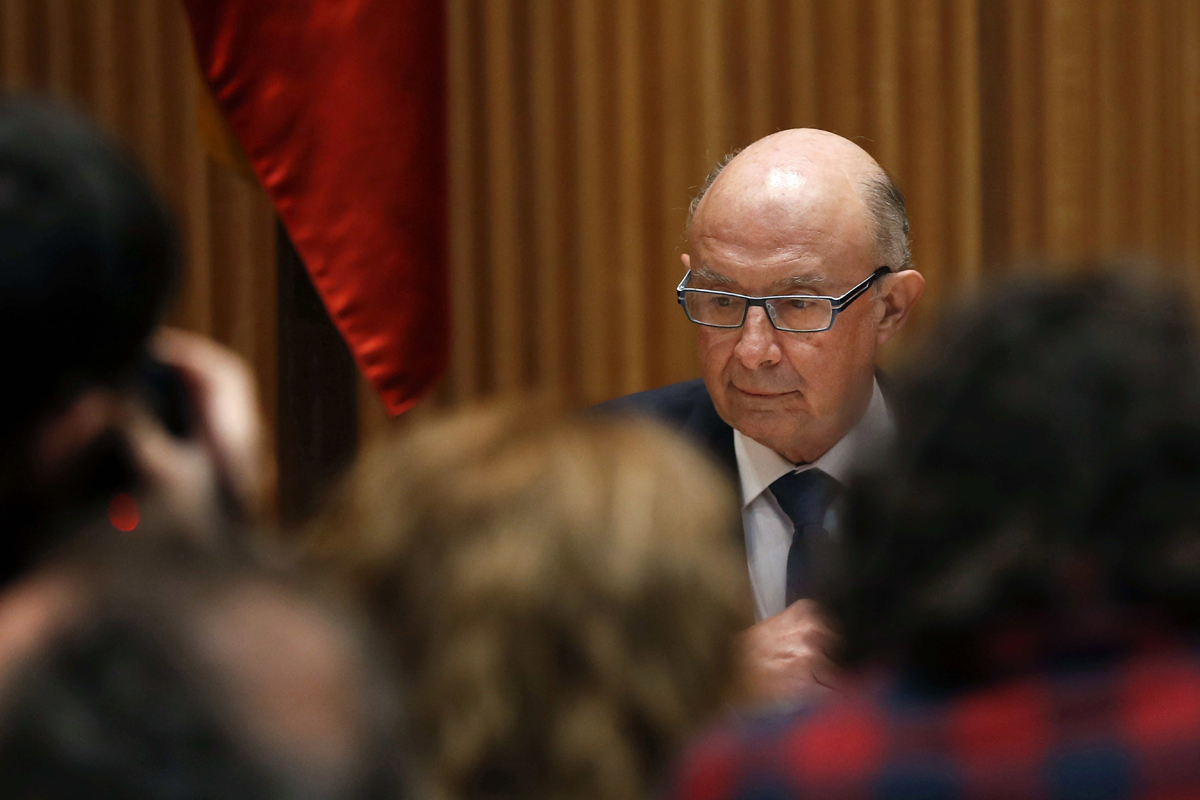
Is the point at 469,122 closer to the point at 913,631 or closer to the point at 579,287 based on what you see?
the point at 579,287

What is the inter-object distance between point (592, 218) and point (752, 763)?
2.36m

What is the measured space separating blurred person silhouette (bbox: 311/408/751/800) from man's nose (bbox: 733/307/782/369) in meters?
1.47

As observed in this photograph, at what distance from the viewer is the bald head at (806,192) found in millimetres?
2334

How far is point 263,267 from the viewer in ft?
9.92

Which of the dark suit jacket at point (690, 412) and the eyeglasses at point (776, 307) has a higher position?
the eyeglasses at point (776, 307)

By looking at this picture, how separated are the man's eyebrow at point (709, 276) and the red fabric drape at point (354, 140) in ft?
1.64

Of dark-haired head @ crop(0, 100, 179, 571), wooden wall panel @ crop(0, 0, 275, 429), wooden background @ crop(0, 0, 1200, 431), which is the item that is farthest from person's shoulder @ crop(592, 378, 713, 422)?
dark-haired head @ crop(0, 100, 179, 571)

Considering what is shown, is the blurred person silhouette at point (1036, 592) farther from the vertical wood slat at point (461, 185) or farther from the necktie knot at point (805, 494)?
the vertical wood slat at point (461, 185)

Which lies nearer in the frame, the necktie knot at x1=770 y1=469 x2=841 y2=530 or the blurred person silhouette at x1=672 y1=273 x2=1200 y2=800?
the blurred person silhouette at x1=672 y1=273 x2=1200 y2=800

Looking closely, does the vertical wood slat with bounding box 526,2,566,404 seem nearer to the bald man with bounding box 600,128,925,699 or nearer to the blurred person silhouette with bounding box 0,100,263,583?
the bald man with bounding box 600,128,925,699

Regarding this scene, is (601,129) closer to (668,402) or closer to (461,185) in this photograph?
(461,185)

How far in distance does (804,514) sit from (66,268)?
62.5 inches

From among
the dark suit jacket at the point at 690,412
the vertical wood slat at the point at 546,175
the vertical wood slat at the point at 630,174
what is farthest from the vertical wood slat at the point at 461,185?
the dark suit jacket at the point at 690,412

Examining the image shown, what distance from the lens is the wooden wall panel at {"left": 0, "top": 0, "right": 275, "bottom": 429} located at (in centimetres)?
301
